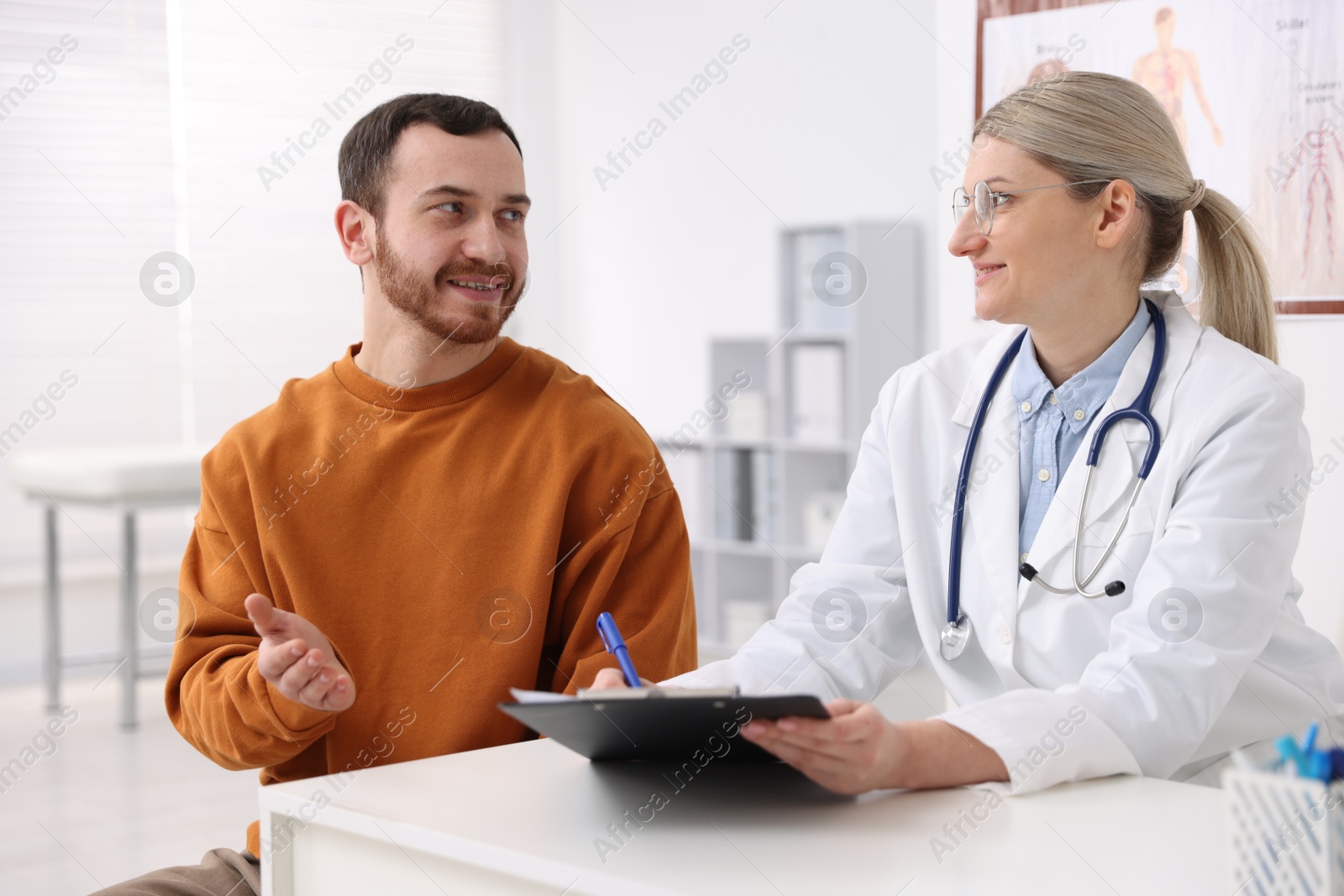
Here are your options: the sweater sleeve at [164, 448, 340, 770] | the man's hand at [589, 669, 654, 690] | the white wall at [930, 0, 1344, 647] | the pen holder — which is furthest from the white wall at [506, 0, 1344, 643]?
the pen holder

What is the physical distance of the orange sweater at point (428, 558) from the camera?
5.01ft

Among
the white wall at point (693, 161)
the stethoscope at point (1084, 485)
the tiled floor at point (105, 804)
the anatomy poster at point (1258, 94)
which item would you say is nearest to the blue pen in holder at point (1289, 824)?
the stethoscope at point (1084, 485)

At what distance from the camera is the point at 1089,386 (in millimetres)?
1499

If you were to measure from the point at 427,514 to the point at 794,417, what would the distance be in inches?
140

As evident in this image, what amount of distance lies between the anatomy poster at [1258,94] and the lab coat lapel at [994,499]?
107cm

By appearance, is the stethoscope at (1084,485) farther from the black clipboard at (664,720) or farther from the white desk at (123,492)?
the white desk at (123,492)

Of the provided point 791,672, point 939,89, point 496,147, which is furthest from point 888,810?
point 939,89

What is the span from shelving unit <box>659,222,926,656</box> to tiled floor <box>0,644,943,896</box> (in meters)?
0.88

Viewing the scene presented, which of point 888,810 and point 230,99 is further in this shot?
point 230,99

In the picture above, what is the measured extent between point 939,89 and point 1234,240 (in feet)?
5.22

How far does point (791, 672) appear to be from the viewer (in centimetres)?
138

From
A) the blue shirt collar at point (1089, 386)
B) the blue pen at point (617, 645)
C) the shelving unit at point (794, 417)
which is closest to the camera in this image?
the blue pen at point (617, 645)

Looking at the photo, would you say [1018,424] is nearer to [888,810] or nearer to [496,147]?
[888,810]

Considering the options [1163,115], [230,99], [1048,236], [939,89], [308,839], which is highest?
[230,99]
